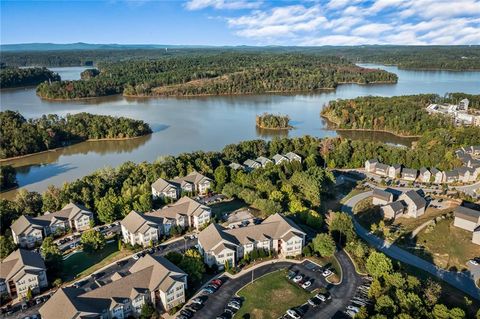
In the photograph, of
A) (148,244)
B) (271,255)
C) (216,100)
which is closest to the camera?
(271,255)

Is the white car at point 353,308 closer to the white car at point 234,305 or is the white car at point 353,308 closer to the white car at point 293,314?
the white car at point 293,314

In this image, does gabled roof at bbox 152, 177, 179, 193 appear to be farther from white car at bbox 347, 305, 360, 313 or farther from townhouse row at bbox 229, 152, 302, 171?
white car at bbox 347, 305, 360, 313

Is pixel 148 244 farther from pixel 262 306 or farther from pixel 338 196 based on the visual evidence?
pixel 338 196

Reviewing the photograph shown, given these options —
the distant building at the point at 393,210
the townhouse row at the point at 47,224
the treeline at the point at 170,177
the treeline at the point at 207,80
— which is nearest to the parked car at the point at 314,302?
the treeline at the point at 170,177

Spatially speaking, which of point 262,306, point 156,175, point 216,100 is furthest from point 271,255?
point 216,100

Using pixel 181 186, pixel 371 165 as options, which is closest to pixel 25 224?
pixel 181 186

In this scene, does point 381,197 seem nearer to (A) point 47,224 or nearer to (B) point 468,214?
(B) point 468,214

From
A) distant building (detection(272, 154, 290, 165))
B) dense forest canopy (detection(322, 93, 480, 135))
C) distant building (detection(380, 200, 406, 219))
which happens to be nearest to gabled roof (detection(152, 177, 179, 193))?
distant building (detection(272, 154, 290, 165))

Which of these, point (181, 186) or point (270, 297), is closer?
point (270, 297)
